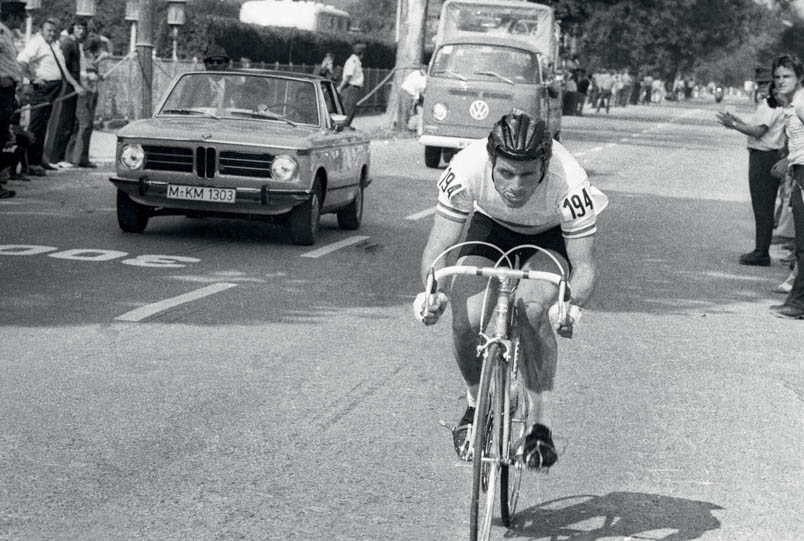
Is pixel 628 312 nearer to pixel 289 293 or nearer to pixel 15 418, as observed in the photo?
pixel 289 293

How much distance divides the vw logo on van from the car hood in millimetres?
10477

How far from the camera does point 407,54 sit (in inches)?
1470

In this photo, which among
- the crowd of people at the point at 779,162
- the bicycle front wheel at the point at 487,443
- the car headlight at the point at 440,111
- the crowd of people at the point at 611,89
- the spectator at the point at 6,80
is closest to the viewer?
the bicycle front wheel at the point at 487,443

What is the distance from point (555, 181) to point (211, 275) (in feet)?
20.9

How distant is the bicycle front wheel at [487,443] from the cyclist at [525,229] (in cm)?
22

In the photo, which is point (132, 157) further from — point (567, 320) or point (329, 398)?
point (567, 320)

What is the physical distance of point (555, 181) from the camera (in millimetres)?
5172

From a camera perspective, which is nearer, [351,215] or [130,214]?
[130,214]

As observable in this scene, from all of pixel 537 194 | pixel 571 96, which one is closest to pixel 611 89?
pixel 571 96

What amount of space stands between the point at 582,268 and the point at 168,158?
8.43 m

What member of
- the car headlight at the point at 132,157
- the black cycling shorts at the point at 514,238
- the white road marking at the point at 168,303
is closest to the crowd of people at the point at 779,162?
the white road marking at the point at 168,303

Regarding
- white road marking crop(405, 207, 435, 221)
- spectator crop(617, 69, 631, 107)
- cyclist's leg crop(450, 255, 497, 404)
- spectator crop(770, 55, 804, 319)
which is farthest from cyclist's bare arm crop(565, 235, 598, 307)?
spectator crop(617, 69, 631, 107)

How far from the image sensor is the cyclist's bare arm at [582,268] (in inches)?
199

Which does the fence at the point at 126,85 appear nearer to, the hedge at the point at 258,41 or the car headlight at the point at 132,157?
the hedge at the point at 258,41
